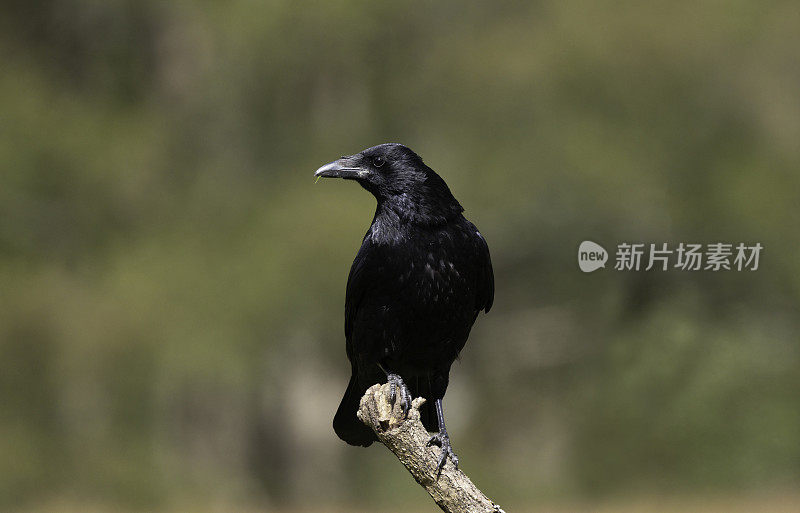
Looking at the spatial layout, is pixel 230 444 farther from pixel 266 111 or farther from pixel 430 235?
pixel 430 235

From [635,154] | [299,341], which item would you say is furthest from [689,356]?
[299,341]

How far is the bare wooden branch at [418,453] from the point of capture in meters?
3.14

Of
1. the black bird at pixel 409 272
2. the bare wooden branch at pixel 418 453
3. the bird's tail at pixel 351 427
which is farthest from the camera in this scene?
the bird's tail at pixel 351 427

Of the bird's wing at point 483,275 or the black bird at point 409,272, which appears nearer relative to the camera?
the black bird at point 409,272

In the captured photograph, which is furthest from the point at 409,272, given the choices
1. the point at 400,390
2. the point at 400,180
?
the point at 400,390

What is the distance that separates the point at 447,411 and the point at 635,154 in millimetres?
2767

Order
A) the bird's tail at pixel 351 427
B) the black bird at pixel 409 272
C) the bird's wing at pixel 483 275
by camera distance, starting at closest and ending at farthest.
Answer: the black bird at pixel 409 272, the bird's wing at pixel 483 275, the bird's tail at pixel 351 427

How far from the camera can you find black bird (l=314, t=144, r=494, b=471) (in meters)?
3.64

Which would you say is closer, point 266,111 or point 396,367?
point 396,367

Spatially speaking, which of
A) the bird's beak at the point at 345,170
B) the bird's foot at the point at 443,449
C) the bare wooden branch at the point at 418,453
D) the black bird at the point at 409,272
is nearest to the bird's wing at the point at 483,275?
the black bird at the point at 409,272

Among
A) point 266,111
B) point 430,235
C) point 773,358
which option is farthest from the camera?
point 266,111

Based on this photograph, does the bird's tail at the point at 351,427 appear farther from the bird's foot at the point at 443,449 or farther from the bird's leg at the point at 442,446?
the bird's foot at the point at 443,449

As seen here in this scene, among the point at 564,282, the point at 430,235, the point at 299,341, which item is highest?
the point at 564,282

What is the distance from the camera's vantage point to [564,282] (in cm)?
807
